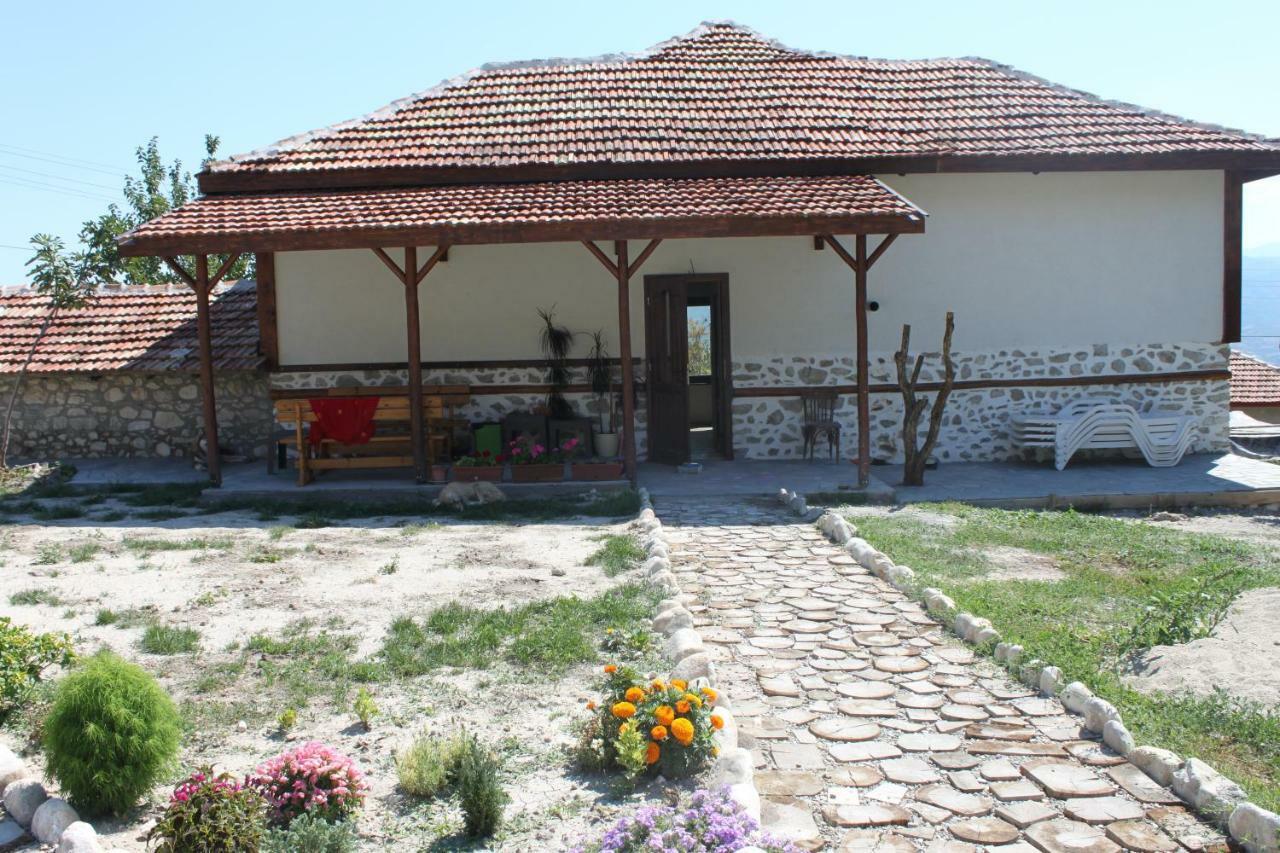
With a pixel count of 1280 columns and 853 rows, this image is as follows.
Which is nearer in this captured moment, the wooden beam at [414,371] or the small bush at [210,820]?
the small bush at [210,820]

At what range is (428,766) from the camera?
4.33 meters

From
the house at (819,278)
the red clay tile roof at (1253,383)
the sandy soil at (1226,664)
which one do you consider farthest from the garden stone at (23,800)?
the red clay tile roof at (1253,383)

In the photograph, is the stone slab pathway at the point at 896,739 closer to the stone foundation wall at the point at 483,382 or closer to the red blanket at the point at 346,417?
the red blanket at the point at 346,417

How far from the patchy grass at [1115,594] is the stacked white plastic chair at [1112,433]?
8.53 ft

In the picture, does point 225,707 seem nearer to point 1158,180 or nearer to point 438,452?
point 438,452

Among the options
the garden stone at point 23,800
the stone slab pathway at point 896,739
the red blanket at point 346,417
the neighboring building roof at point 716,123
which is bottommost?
the stone slab pathway at point 896,739

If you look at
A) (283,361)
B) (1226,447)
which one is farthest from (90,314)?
(1226,447)

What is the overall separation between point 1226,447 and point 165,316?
1399 centimetres

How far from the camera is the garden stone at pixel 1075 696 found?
4.99 m

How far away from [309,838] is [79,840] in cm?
81

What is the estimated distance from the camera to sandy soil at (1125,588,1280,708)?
517 cm

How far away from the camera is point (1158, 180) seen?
42.9 ft

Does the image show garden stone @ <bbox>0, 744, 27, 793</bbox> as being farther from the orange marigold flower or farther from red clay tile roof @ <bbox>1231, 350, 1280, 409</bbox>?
red clay tile roof @ <bbox>1231, 350, 1280, 409</bbox>

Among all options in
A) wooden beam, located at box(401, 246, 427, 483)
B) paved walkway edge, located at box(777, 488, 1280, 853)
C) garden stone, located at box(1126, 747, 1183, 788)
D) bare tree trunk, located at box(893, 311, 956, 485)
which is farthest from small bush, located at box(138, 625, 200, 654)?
bare tree trunk, located at box(893, 311, 956, 485)
